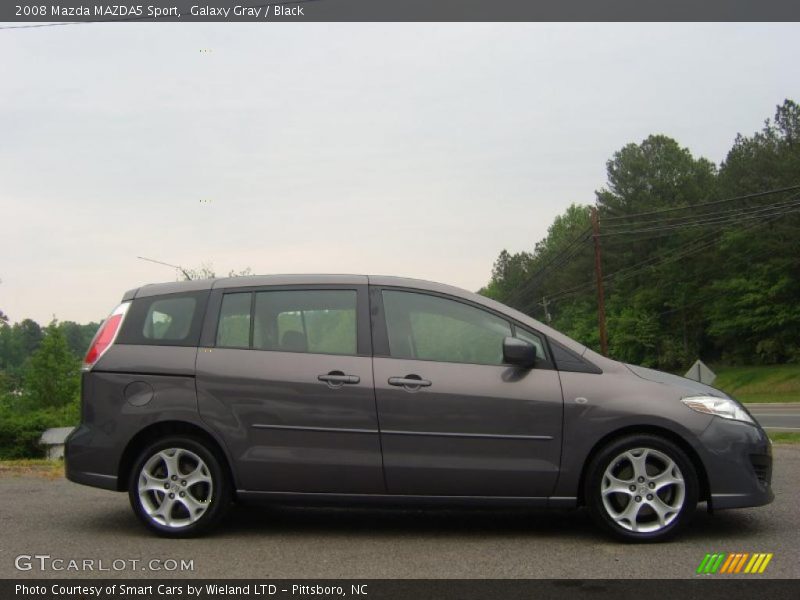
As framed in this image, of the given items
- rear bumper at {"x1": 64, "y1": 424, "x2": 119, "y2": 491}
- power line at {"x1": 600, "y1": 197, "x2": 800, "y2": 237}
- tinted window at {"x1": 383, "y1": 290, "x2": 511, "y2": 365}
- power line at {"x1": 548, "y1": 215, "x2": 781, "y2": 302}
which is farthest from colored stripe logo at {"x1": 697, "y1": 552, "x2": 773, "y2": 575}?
power line at {"x1": 548, "y1": 215, "x2": 781, "y2": 302}

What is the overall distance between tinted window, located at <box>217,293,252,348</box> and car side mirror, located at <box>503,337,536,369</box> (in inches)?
68.0

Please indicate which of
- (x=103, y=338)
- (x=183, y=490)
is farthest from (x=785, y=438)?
(x=103, y=338)

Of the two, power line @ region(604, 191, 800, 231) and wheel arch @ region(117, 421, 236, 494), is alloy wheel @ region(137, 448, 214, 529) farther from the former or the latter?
power line @ region(604, 191, 800, 231)

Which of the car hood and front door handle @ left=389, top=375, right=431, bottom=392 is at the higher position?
front door handle @ left=389, top=375, right=431, bottom=392

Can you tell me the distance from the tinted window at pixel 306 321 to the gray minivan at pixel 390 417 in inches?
0.5

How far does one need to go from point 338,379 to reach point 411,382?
0.47 metres

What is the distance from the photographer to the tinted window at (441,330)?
6008mm

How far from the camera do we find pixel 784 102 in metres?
64.3

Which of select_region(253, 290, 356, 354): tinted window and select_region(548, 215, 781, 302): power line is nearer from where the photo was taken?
select_region(253, 290, 356, 354): tinted window

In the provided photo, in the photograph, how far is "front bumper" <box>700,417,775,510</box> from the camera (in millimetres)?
5723

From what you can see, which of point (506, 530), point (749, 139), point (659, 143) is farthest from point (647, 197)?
point (506, 530)
